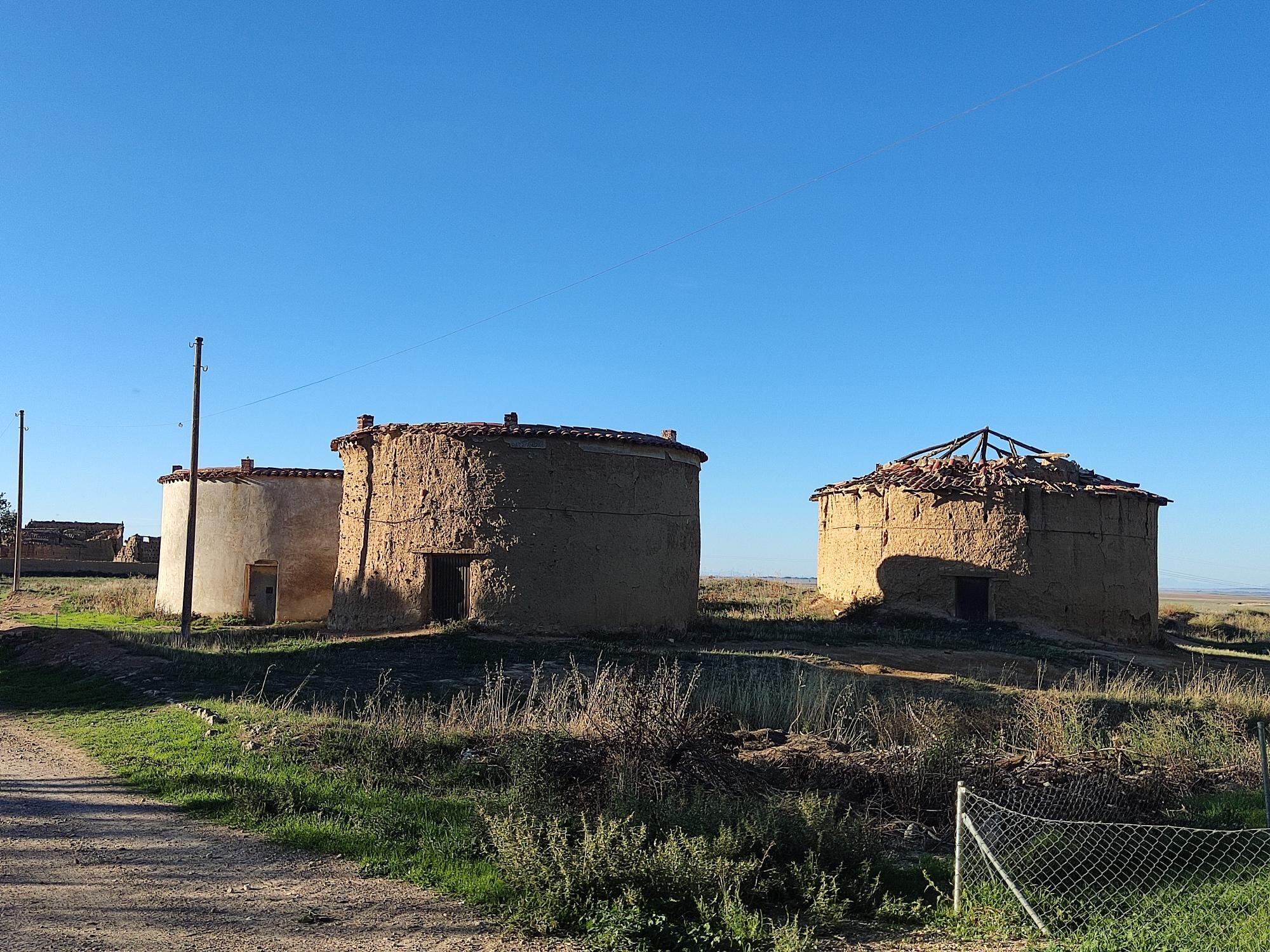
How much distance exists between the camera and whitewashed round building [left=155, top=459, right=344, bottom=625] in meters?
23.0

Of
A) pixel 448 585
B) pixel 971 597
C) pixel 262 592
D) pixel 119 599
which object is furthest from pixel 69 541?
pixel 971 597

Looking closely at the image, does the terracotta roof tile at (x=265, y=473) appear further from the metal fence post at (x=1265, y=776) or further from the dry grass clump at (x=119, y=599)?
the metal fence post at (x=1265, y=776)

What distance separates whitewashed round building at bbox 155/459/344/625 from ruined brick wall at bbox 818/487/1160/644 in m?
13.6

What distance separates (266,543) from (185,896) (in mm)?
18753

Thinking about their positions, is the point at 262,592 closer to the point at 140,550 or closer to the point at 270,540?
the point at 270,540

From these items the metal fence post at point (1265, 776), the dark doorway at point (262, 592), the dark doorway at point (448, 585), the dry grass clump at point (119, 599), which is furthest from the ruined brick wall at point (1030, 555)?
the dry grass clump at point (119, 599)

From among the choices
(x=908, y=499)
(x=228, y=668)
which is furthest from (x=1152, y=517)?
(x=228, y=668)

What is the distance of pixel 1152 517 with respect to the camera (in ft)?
80.6

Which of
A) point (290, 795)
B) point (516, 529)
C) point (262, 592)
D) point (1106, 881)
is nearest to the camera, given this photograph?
point (1106, 881)

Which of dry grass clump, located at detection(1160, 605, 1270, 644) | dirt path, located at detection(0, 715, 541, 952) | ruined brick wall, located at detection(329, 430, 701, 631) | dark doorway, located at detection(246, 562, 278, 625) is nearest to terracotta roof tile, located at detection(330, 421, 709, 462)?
ruined brick wall, located at detection(329, 430, 701, 631)

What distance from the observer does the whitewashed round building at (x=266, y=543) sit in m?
23.0

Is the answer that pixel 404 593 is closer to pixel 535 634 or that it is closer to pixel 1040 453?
pixel 535 634

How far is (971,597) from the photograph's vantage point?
23.0 m

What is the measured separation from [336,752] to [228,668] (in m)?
6.24
